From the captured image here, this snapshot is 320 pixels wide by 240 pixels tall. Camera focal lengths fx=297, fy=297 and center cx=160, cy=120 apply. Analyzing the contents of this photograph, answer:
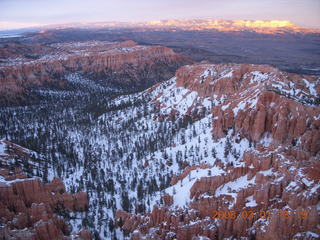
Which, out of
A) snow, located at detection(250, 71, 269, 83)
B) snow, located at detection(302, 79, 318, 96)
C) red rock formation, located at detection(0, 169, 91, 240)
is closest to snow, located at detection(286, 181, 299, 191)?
red rock formation, located at detection(0, 169, 91, 240)

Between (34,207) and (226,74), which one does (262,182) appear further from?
(226,74)

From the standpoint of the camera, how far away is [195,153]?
1651 inches

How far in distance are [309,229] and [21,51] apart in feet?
518

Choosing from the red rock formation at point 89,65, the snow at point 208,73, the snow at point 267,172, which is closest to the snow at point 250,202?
the snow at point 267,172

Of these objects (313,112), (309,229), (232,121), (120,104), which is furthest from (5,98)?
(309,229)

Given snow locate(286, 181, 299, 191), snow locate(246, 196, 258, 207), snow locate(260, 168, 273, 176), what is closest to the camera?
snow locate(286, 181, 299, 191)

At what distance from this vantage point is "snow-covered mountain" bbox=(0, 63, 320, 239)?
21000 millimetres

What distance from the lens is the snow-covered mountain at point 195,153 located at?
21000 millimetres

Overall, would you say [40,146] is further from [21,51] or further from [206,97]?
[21,51]

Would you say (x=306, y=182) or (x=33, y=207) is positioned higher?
(x=306, y=182)

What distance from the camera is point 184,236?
68.7 feet

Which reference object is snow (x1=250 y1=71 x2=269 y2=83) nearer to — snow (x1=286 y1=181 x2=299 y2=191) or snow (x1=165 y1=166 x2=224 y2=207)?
snow (x1=165 y1=166 x2=224 y2=207)

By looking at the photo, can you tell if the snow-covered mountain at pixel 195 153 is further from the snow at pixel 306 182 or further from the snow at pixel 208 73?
the snow at pixel 208 73
